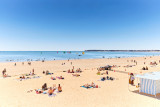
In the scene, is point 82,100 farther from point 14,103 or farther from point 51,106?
point 14,103

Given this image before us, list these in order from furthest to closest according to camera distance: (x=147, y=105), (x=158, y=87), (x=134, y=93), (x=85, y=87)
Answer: (x=85, y=87)
(x=134, y=93)
(x=158, y=87)
(x=147, y=105)

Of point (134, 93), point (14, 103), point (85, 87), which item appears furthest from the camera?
point (85, 87)

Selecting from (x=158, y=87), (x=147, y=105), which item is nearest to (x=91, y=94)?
(x=147, y=105)

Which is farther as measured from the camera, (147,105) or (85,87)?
(85,87)

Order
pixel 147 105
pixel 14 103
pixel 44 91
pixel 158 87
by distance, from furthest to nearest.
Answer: pixel 44 91
pixel 158 87
pixel 14 103
pixel 147 105

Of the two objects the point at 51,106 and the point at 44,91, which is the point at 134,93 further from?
the point at 44,91

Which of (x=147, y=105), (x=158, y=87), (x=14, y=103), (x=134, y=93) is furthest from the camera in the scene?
(x=134, y=93)

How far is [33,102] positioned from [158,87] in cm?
991

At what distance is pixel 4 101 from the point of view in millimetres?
9000

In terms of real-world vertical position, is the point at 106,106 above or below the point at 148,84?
below

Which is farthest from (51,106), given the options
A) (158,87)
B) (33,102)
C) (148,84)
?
(158,87)

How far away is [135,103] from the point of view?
823cm

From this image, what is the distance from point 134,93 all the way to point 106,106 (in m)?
3.67

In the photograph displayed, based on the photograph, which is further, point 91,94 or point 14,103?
point 91,94
